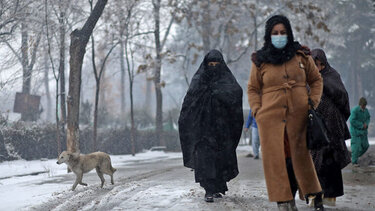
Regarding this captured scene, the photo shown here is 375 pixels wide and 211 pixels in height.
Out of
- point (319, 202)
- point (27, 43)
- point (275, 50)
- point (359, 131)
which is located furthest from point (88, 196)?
point (27, 43)

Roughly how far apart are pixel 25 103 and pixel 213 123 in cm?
1846

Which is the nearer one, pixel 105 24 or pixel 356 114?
pixel 356 114

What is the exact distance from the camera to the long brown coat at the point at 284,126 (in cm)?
529

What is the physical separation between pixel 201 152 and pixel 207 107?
0.70m

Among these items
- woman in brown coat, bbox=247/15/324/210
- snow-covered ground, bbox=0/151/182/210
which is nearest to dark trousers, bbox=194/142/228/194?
woman in brown coat, bbox=247/15/324/210

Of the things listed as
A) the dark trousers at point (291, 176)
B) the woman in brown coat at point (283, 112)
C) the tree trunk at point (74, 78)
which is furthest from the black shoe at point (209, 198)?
the tree trunk at point (74, 78)

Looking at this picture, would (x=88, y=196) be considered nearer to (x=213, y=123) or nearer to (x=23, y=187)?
(x=23, y=187)

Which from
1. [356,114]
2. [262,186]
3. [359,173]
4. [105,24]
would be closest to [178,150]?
[105,24]

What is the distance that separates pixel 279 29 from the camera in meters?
5.45

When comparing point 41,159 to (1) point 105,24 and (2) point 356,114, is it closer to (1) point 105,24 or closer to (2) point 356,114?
(1) point 105,24

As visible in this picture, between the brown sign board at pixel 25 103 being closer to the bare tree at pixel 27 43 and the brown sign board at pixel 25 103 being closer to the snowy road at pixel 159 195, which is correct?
the bare tree at pixel 27 43

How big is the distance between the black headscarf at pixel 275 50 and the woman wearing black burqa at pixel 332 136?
4.38ft

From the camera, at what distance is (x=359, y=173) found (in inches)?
410

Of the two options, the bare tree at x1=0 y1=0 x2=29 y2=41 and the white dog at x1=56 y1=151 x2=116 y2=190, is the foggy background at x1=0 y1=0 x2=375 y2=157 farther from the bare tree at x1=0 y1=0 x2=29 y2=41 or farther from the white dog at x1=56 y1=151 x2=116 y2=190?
the white dog at x1=56 y1=151 x2=116 y2=190
